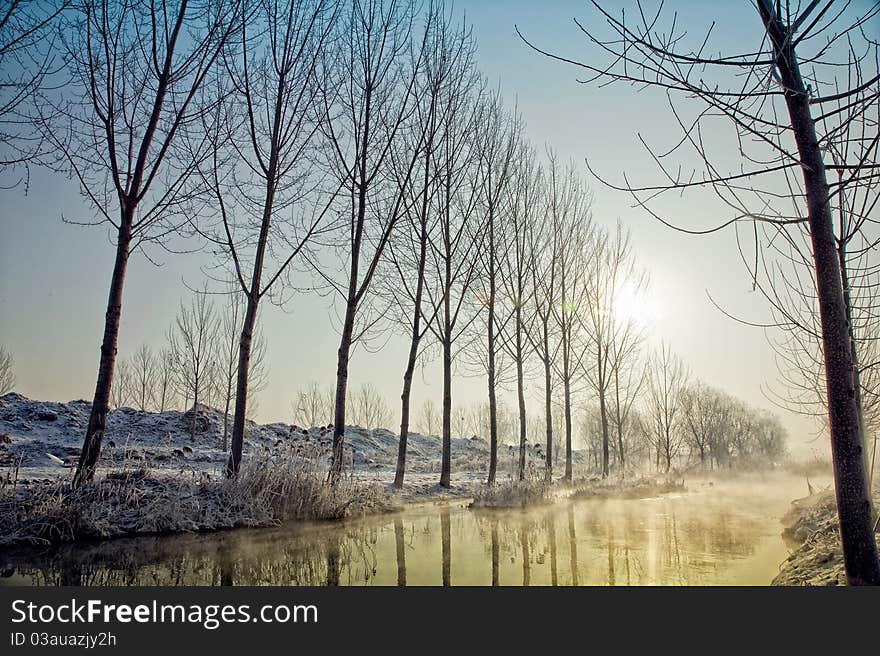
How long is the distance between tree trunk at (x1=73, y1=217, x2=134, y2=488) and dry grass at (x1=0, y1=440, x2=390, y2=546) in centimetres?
39

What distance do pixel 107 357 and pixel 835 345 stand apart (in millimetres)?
7275

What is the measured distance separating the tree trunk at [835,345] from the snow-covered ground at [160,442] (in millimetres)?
6190

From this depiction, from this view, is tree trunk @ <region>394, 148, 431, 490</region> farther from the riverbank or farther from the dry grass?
the riverbank

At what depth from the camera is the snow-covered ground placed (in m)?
9.99

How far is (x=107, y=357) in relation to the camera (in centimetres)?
629

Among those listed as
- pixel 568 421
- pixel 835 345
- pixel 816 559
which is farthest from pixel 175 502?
pixel 568 421


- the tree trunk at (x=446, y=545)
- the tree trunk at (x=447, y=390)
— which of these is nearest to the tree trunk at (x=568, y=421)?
the tree trunk at (x=447, y=390)

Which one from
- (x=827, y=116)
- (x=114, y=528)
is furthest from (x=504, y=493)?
(x=827, y=116)

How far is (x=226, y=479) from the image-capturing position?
6.51 metres

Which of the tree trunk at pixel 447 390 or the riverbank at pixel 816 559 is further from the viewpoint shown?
the tree trunk at pixel 447 390

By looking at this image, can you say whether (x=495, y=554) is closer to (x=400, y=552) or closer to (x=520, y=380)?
(x=400, y=552)

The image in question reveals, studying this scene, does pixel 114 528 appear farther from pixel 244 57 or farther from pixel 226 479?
pixel 244 57

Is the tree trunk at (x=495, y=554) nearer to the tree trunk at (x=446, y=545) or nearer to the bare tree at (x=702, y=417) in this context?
the tree trunk at (x=446, y=545)

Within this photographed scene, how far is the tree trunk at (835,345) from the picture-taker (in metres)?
2.28
